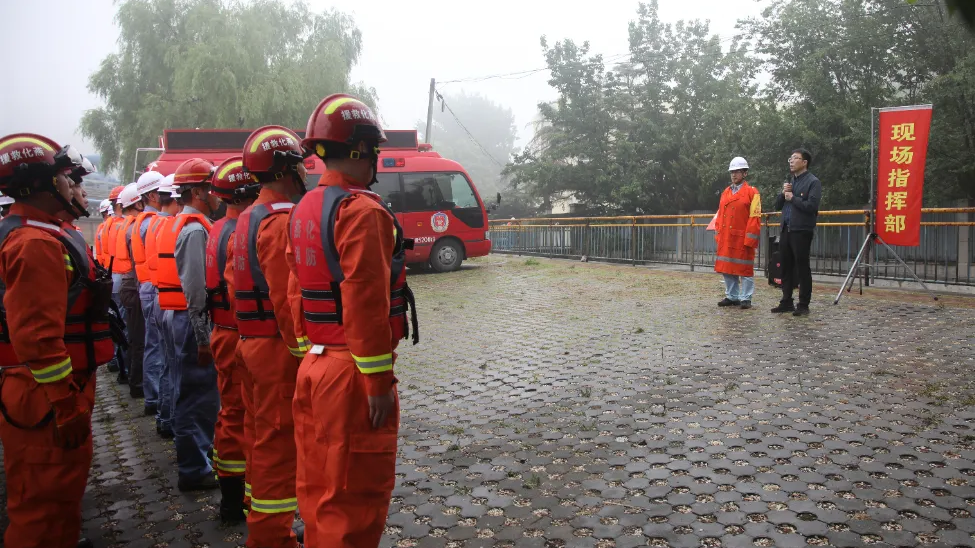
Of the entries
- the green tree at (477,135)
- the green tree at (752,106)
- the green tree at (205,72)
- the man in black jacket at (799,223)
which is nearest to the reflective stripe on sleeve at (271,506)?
the man in black jacket at (799,223)

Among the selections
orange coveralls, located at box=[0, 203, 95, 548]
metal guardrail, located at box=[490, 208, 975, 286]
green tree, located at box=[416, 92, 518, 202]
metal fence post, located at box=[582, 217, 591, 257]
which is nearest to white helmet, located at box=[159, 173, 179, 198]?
orange coveralls, located at box=[0, 203, 95, 548]

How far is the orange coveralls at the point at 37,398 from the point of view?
3.07m

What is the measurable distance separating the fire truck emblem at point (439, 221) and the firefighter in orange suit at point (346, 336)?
15.4m

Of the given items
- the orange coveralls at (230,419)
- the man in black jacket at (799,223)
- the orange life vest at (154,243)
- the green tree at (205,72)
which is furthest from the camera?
the green tree at (205,72)

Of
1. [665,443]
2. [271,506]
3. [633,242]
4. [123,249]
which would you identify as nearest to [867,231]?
[633,242]

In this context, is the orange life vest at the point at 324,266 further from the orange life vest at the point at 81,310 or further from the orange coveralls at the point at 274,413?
the orange life vest at the point at 81,310

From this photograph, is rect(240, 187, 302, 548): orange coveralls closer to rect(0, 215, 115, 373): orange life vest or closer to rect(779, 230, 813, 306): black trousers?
rect(0, 215, 115, 373): orange life vest

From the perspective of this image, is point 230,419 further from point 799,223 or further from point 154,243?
point 799,223

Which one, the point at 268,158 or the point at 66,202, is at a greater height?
the point at 268,158

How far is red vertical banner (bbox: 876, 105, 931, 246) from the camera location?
1009cm

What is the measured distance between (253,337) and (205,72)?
84.6ft

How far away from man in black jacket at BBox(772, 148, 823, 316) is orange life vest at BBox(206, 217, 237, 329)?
724cm

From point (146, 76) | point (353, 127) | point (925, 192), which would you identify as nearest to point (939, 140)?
point (925, 192)

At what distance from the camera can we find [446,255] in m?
18.6
